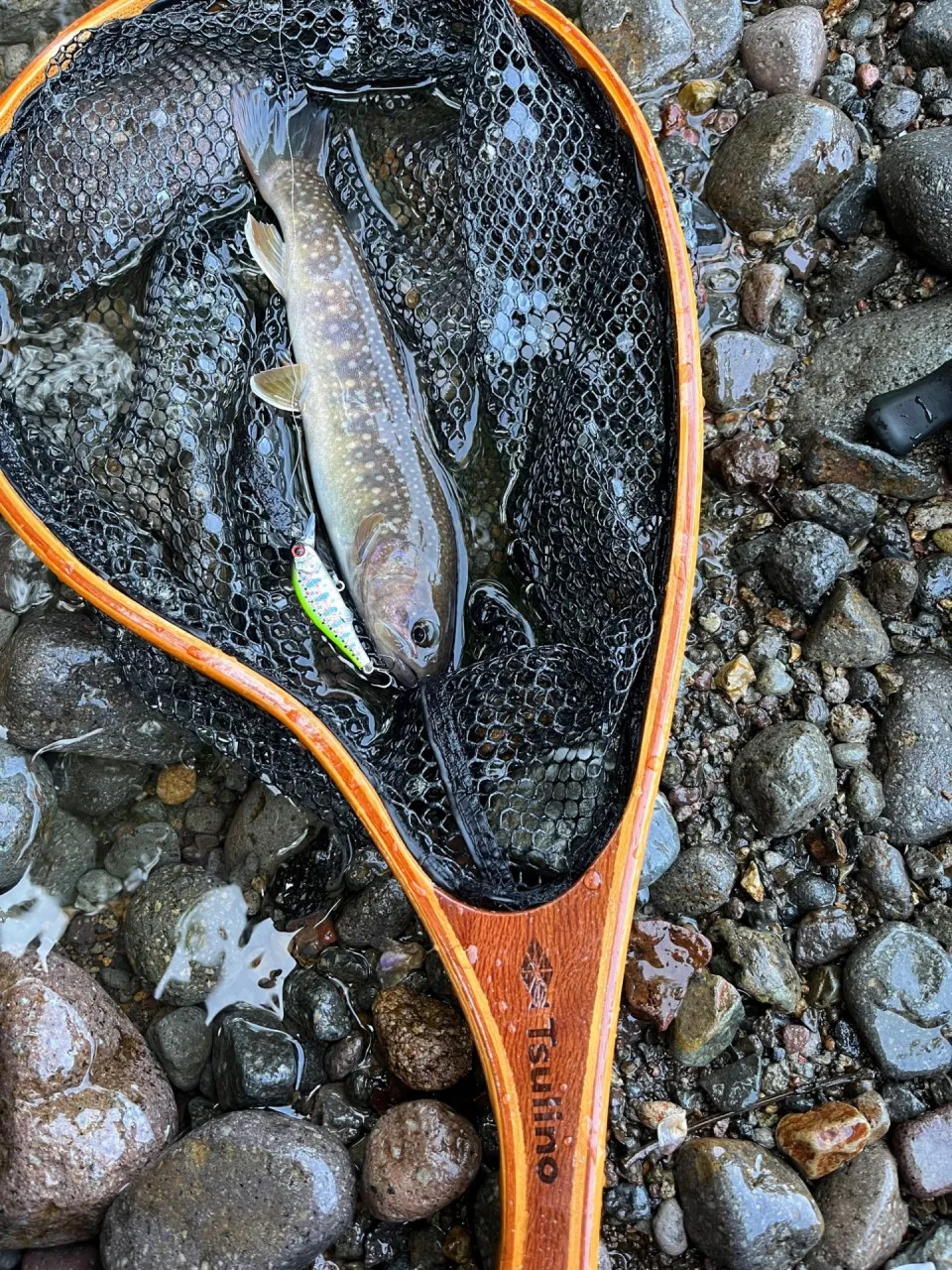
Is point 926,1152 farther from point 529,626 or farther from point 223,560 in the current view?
point 223,560

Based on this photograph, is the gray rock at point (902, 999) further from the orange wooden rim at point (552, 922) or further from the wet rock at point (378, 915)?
the wet rock at point (378, 915)

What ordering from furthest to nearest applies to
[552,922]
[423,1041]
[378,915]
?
1. [378,915]
2. [423,1041]
3. [552,922]

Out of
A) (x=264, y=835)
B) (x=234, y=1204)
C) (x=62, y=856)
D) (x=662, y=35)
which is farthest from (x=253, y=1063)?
(x=662, y=35)

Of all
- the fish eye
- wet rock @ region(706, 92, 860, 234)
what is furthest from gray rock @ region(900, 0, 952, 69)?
the fish eye

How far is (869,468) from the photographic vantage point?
3.54 meters

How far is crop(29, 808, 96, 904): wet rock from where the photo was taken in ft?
11.6

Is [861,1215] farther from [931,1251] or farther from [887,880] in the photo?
[887,880]

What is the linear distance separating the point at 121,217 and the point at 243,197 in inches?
17.2

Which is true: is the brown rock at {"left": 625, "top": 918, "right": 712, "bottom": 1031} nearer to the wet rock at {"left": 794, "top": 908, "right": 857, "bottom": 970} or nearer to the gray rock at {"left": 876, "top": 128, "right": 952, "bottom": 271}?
the wet rock at {"left": 794, "top": 908, "right": 857, "bottom": 970}

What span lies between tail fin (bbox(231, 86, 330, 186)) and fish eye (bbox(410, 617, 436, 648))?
5.54ft

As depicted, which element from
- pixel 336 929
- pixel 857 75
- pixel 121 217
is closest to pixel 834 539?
pixel 857 75

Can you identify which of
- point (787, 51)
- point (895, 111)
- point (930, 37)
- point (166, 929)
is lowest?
point (166, 929)

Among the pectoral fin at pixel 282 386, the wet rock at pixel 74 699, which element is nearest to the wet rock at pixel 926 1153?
the wet rock at pixel 74 699

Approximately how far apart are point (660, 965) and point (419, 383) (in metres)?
2.15
